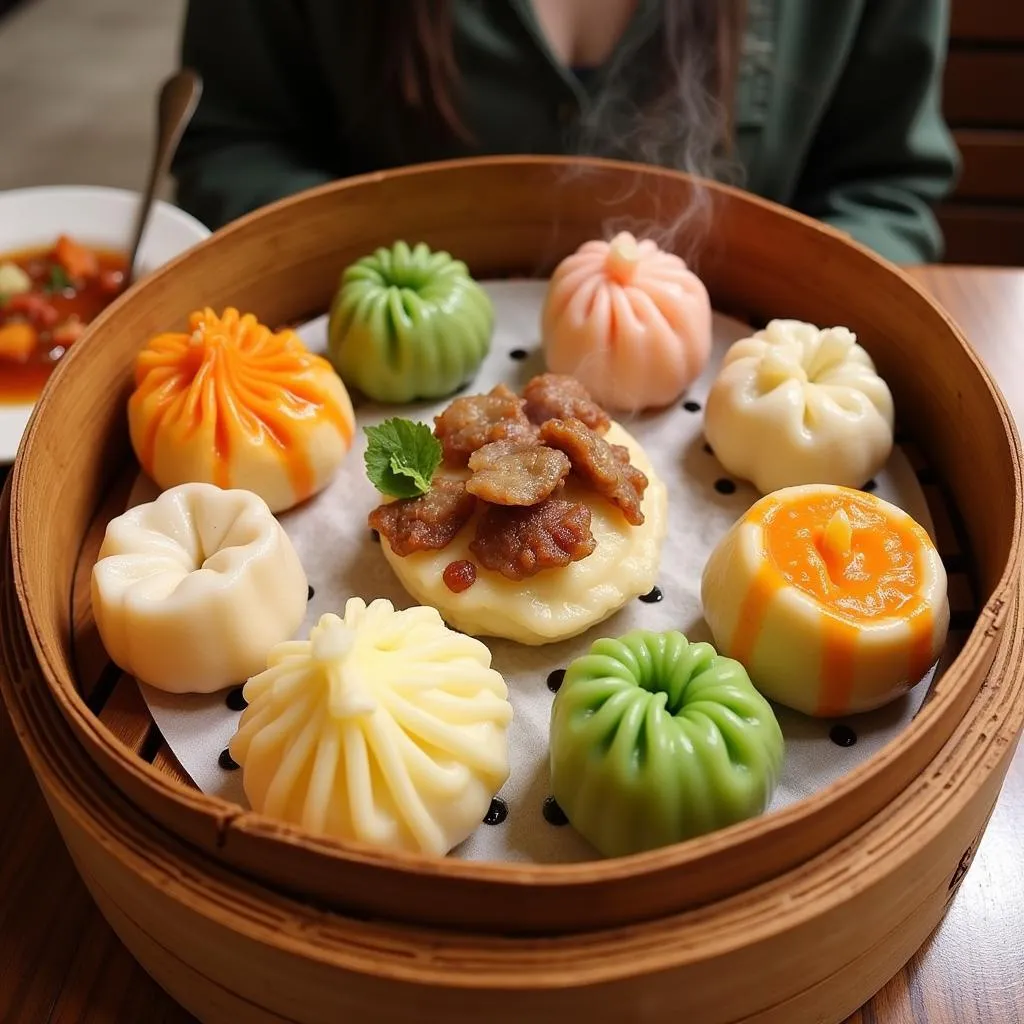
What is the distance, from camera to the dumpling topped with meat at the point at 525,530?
1.32 m

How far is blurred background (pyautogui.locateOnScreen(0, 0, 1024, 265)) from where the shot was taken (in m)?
3.08

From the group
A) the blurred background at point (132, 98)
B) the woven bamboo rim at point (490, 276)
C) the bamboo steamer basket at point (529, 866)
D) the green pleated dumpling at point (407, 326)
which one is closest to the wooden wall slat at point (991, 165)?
the blurred background at point (132, 98)

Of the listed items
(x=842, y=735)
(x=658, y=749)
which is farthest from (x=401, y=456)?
(x=842, y=735)

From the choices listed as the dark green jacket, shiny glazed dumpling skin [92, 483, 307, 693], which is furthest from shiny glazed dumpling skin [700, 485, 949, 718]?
the dark green jacket

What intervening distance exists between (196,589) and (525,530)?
41 centimetres

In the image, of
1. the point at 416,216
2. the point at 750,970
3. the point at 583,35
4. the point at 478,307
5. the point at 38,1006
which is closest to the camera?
the point at 750,970

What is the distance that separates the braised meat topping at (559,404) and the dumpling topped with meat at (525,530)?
22 millimetres

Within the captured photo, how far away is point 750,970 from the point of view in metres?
0.93

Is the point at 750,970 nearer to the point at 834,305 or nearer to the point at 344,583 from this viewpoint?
the point at 344,583

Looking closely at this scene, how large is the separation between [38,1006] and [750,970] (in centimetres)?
77

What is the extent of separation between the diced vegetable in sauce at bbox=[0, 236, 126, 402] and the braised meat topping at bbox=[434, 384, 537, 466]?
91 cm

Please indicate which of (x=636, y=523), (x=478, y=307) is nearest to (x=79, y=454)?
(x=478, y=307)

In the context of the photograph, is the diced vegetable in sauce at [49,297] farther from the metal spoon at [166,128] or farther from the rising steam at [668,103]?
the rising steam at [668,103]

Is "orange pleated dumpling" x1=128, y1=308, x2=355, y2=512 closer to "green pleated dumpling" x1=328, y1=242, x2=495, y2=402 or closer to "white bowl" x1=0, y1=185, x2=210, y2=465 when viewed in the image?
"green pleated dumpling" x1=328, y1=242, x2=495, y2=402
